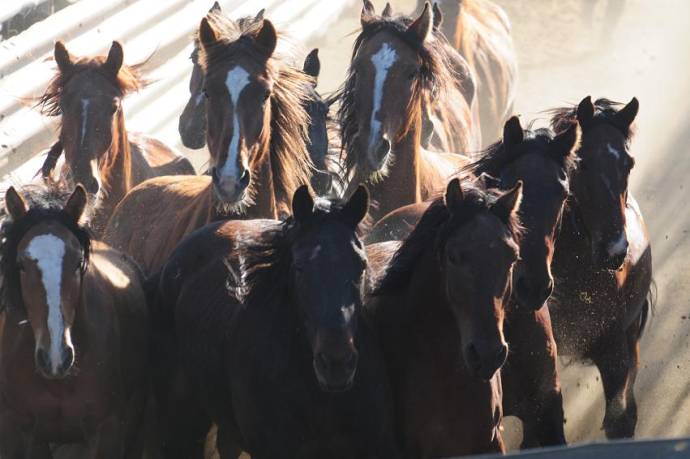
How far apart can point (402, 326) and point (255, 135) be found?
1430 millimetres

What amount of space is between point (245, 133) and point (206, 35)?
61 cm

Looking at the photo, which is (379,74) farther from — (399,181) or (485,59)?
(485,59)

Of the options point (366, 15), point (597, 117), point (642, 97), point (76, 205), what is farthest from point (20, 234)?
point (642, 97)

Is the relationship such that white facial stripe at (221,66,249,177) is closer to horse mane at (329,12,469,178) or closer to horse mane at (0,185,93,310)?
horse mane at (0,185,93,310)

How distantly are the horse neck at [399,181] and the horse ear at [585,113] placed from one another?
1.30 metres

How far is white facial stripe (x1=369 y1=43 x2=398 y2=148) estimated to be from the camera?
7055 mm

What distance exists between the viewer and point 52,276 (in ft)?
17.0

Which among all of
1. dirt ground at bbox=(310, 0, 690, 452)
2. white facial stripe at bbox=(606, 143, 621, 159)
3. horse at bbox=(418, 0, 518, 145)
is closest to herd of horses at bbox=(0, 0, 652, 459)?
white facial stripe at bbox=(606, 143, 621, 159)

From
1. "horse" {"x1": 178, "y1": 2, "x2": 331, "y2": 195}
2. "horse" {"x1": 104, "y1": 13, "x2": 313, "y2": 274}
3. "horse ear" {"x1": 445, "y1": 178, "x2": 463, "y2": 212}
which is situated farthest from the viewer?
"horse" {"x1": 178, "y1": 2, "x2": 331, "y2": 195}

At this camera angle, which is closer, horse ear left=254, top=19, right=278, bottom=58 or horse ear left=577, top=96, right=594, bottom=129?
horse ear left=577, top=96, right=594, bottom=129

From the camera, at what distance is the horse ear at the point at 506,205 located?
16.3 ft

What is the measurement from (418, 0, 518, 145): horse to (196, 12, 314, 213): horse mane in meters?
4.15

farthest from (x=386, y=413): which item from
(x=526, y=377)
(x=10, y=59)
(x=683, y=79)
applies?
(x=683, y=79)

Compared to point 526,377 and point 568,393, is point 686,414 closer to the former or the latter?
point 568,393
